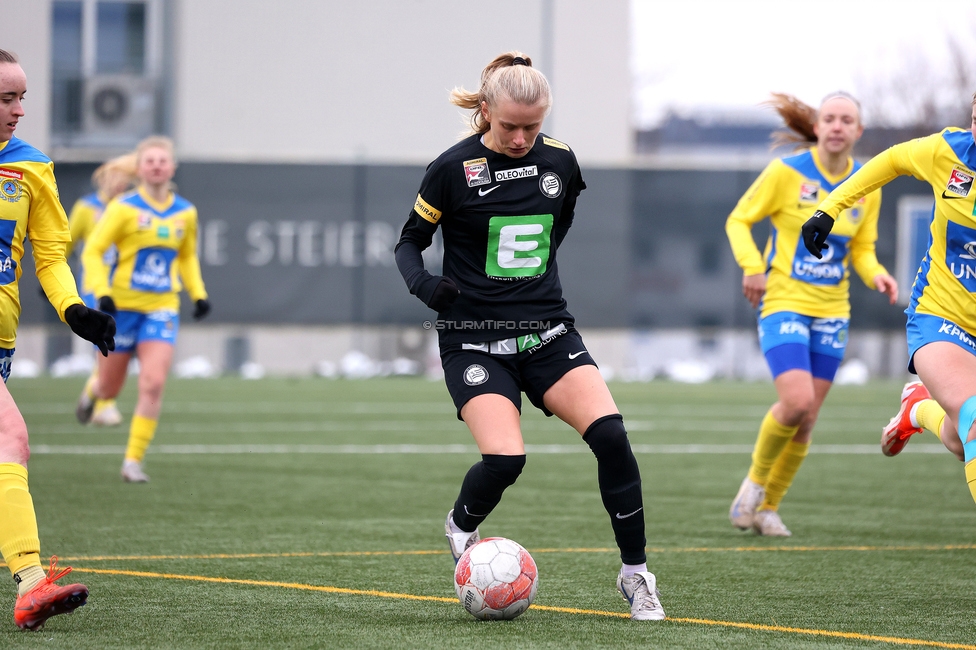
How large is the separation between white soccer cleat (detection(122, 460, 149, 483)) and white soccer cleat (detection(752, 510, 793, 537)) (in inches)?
174

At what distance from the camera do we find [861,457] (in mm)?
11883

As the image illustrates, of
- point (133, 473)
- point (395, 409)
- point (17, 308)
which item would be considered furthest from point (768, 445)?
point (395, 409)

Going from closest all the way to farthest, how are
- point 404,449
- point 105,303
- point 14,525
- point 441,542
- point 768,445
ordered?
point 14,525, point 441,542, point 768,445, point 105,303, point 404,449

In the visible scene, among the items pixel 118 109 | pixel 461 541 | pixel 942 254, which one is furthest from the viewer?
pixel 118 109

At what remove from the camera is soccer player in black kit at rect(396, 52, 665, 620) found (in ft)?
16.1

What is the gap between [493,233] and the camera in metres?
5.09

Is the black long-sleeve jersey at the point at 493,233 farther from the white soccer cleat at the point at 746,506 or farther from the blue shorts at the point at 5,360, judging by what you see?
the white soccer cleat at the point at 746,506

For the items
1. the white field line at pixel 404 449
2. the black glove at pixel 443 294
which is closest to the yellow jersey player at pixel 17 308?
the black glove at pixel 443 294

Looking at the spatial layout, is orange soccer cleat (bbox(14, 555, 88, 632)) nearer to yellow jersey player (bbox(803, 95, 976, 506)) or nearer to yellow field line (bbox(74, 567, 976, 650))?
yellow field line (bbox(74, 567, 976, 650))

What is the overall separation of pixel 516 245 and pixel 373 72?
2388 cm

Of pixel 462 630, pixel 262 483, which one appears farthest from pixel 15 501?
pixel 262 483

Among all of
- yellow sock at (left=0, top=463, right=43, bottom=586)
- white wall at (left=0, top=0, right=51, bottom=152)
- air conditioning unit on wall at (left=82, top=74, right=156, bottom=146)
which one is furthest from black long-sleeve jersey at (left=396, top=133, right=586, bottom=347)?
white wall at (left=0, top=0, right=51, bottom=152)

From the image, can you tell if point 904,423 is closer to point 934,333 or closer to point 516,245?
point 934,333

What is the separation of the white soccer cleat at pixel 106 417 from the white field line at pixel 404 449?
1.71 meters
